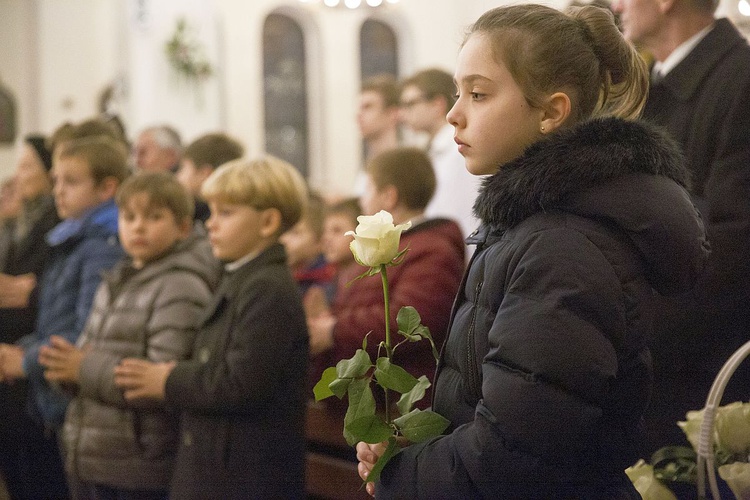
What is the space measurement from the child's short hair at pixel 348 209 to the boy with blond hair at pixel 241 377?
5.90 feet

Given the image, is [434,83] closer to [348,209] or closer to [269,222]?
[348,209]

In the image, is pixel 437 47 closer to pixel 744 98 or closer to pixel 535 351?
pixel 744 98

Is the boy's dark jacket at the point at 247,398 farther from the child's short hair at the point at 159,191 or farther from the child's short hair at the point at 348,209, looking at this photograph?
the child's short hair at the point at 348,209

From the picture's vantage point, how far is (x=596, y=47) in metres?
2.05

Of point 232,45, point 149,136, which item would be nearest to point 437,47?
point 232,45

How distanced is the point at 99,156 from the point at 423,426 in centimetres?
Answer: 338

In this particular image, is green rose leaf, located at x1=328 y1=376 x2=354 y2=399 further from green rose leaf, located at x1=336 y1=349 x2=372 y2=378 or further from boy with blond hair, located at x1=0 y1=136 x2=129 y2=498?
boy with blond hair, located at x1=0 y1=136 x2=129 y2=498

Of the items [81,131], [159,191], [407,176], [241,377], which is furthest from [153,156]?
[241,377]

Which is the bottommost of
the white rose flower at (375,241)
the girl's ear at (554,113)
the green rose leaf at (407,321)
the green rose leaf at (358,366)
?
the green rose leaf at (358,366)

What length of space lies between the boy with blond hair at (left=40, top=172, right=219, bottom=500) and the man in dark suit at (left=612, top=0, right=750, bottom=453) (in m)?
1.78

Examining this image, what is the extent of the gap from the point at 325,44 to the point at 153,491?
12.7 metres

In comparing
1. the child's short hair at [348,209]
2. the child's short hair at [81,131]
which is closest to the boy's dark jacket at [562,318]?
the child's short hair at [348,209]

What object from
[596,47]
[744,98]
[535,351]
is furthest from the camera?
[744,98]

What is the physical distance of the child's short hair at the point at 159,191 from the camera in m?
4.18
